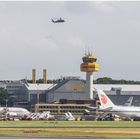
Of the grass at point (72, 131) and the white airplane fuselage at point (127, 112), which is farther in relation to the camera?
the white airplane fuselage at point (127, 112)

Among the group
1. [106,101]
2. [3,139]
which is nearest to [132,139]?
[3,139]

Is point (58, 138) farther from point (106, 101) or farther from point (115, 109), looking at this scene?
point (106, 101)

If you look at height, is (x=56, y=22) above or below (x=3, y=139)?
above

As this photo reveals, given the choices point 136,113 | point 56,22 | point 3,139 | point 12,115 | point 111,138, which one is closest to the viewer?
point 3,139

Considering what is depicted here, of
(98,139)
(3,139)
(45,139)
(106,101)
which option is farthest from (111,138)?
(106,101)

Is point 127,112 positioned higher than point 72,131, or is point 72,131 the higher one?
point 127,112

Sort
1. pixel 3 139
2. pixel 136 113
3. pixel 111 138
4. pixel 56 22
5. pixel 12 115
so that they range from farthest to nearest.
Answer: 1. pixel 12 115
2. pixel 136 113
3. pixel 56 22
4. pixel 111 138
5. pixel 3 139

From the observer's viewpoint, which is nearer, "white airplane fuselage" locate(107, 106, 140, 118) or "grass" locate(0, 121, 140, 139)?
"grass" locate(0, 121, 140, 139)

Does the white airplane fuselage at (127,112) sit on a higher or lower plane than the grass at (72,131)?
higher

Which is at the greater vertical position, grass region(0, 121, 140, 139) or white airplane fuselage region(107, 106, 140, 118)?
white airplane fuselage region(107, 106, 140, 118)

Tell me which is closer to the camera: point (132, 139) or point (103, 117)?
point (132, 139)

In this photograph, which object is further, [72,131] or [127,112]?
[127,112]
